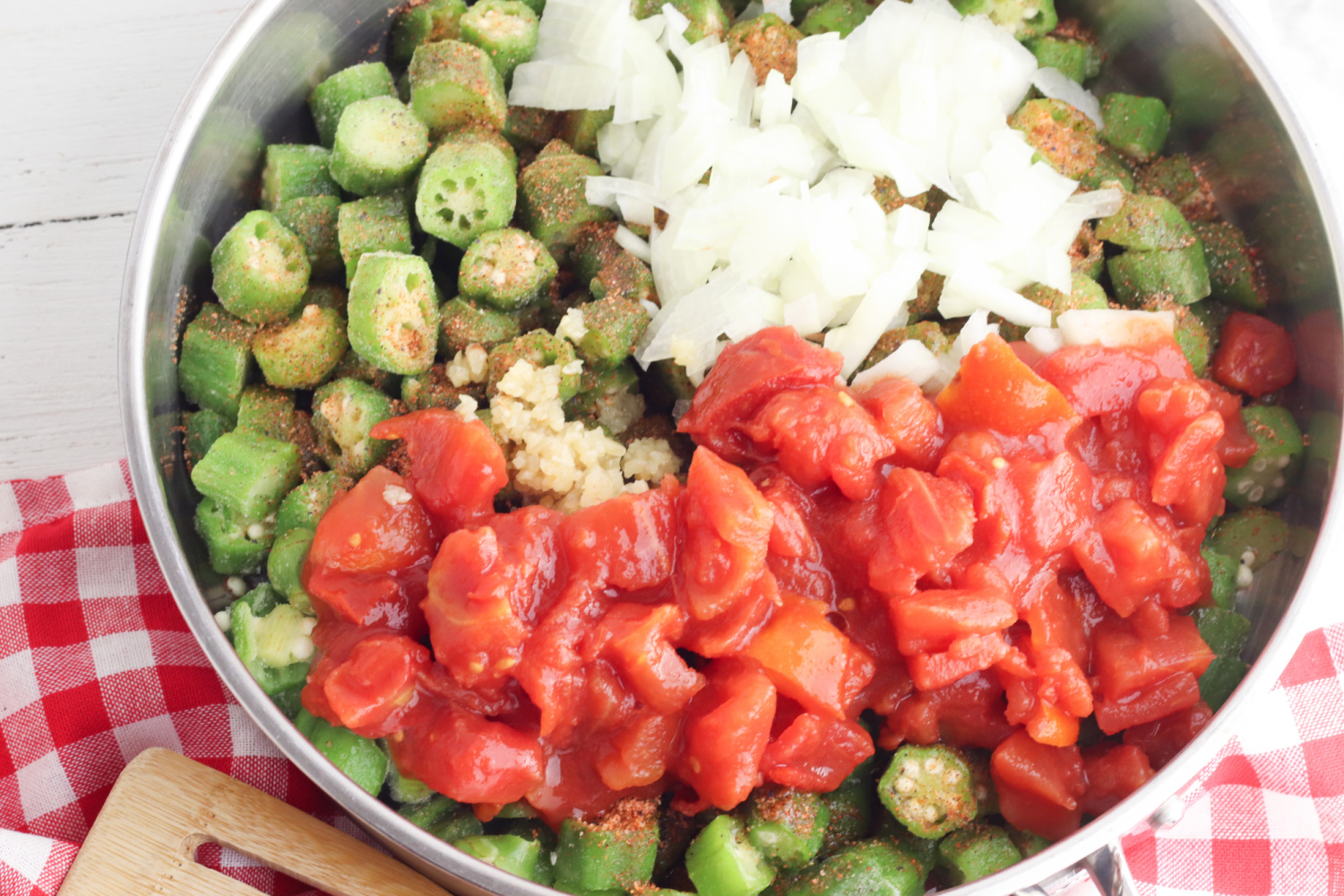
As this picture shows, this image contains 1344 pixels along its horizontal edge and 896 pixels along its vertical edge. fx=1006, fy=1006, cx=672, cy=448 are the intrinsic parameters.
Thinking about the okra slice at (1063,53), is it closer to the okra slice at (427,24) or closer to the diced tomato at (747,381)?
the diced tomato at (747,381)

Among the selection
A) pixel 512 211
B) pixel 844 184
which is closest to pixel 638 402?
pixel 512 211

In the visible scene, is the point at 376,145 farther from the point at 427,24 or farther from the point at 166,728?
the point at 166,728

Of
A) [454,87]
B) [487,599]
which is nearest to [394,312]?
[454,87]

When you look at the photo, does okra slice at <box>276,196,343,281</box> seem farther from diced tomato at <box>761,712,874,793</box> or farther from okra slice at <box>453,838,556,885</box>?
diced tomato at <box>761,712,874,793</box>

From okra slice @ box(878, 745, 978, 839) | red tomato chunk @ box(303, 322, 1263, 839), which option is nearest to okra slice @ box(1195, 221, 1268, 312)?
red tomato chunk @ box(303, 322, 1263, 839)

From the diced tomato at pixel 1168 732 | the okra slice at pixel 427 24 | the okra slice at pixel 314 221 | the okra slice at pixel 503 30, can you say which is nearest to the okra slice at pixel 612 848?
the diced tomato at pixel 1168 732

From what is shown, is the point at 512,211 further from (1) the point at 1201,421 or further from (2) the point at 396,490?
(1) the point at 1201,421
